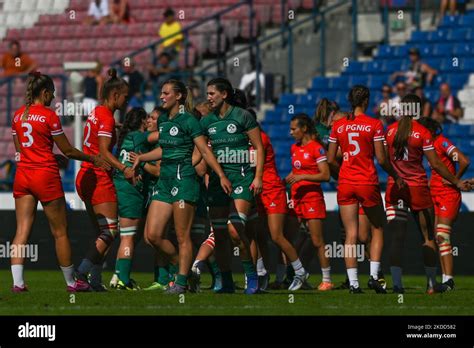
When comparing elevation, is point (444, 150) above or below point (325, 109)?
below

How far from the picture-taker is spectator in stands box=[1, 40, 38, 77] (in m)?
29.8

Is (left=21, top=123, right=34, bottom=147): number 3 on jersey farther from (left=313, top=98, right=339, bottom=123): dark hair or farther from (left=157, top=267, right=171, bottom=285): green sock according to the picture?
(left=313, top=98, right=339, bottom=123): dark hair

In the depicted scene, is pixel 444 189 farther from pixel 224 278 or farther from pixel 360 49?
pixel 360 49

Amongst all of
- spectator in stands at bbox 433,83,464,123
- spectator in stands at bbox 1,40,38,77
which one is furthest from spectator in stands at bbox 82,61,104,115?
spectator in stands at bbox 433,83,464,123

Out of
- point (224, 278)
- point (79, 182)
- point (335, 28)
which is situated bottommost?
point (224, 278)

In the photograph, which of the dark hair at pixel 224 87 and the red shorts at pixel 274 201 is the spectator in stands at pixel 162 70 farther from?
the dark hair at pixel 224 87

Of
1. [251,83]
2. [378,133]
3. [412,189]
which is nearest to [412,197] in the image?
[412,189]

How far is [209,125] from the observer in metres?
15.3

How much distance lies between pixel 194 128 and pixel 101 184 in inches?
59.3

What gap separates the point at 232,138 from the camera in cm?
1518

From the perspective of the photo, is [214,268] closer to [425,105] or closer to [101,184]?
[101,184]
